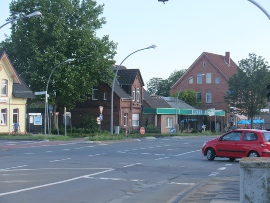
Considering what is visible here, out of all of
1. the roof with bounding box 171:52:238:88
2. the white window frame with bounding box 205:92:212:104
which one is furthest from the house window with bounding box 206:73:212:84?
the white window frame with bounding box 205:92:212:104

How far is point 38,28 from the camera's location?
58969 mm

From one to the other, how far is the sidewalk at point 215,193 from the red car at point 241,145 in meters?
7.95

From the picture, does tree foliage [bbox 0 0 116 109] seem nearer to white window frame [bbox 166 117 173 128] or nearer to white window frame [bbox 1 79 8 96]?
white window frame [bbox 1 79 8 96]

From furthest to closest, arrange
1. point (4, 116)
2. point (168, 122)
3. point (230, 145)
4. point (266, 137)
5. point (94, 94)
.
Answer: point (168, 122) → point (94, 94) → point (4, 116) → point (230, 145) → point (266, 137)

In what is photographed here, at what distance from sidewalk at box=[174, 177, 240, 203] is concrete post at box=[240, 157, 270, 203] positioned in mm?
3837

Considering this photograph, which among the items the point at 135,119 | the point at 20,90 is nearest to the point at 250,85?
the point at 135,119

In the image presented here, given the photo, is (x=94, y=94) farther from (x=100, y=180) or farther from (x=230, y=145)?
(x=100, y=180)

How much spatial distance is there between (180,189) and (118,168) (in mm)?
6397

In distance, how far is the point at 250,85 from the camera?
Answer: 7806cm

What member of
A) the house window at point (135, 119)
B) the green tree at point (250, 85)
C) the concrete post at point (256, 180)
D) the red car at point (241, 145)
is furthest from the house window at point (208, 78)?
the concrete post at point (256, 180)

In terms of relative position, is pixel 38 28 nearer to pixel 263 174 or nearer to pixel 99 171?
pixel 99 171

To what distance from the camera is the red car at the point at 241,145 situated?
24500 mm

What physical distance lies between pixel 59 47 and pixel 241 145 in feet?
120

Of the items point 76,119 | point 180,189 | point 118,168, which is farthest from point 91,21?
point 180,189
